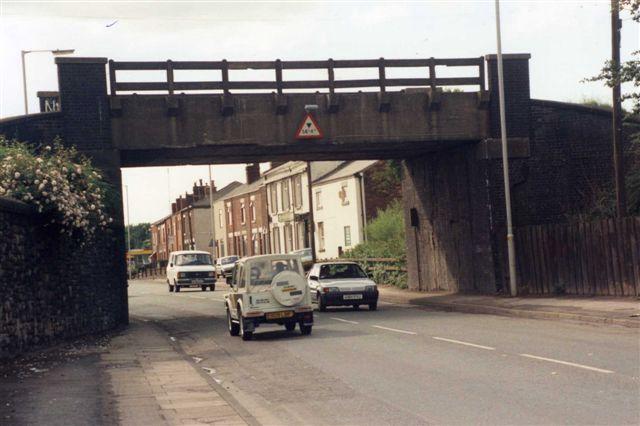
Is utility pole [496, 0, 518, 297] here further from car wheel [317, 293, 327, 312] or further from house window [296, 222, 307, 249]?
house window [296, 222, 307, 249]

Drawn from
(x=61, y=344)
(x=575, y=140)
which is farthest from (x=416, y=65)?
(x=61, y=344)

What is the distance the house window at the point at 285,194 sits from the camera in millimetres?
71125

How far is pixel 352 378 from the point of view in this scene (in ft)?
41.0

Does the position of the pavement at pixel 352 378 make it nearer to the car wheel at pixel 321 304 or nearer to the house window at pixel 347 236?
the car wheel at pixel 321 304

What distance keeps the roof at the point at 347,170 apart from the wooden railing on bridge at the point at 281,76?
96.3 feet

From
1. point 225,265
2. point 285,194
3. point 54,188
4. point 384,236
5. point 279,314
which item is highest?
point 285,194

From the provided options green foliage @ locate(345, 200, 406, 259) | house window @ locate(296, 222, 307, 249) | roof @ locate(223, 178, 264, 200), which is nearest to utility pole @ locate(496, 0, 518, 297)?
green foliage @ locate(345, 200, 406, 259)

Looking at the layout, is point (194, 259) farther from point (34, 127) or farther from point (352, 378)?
point (352, 378)

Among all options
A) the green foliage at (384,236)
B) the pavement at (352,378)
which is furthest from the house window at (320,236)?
the pavement at (352,378)

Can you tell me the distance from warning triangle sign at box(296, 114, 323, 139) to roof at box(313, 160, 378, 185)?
3031 centimetres

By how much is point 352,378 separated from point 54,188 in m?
8.58

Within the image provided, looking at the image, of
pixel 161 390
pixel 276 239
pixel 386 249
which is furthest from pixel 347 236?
pixel 161 390

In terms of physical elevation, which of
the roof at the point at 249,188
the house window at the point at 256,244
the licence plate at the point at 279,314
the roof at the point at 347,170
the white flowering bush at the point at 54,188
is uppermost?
the roof at the point at 249,188

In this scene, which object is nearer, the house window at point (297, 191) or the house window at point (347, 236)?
the house window at point (347, 236)
